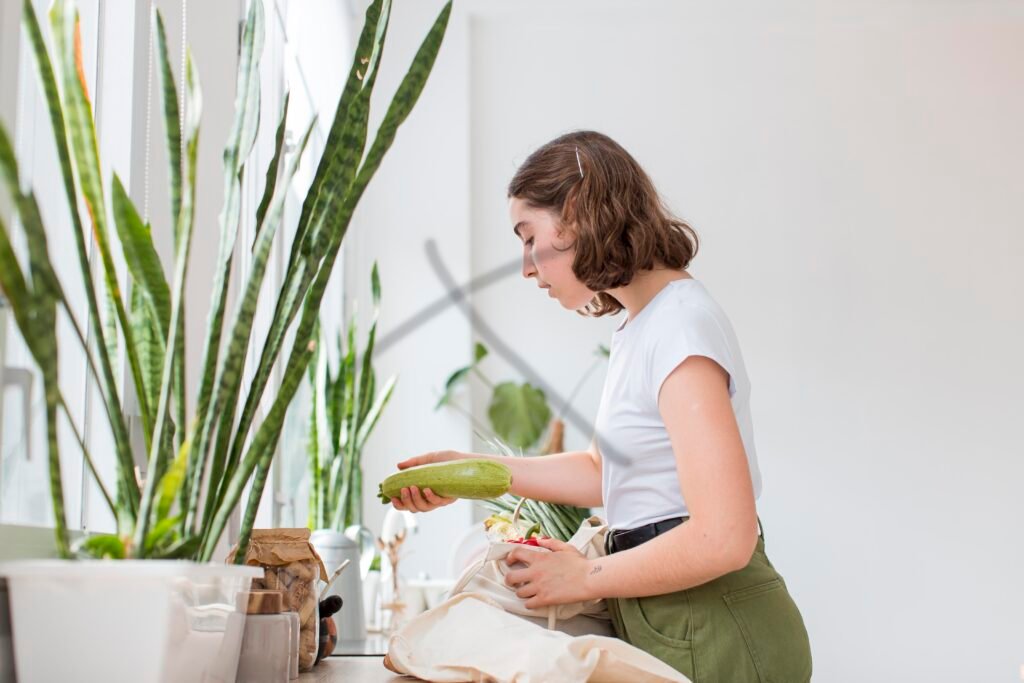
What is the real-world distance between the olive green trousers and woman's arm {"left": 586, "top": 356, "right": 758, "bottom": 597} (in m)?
0.04

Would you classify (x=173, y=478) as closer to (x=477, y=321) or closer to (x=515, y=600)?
(x=515, y=600)

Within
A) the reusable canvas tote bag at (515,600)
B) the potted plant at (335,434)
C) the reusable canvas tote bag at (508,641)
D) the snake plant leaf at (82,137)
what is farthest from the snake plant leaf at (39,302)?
the potted plant at (335,434)

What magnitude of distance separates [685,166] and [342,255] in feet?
5.52

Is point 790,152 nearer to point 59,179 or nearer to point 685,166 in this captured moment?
point 685,166

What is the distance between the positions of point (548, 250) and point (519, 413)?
10.0 feet

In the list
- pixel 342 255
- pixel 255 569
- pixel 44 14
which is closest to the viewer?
pixel 255 569

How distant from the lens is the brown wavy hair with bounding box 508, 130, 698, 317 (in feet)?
4.83

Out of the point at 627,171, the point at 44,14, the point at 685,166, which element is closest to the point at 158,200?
the point at 44,14

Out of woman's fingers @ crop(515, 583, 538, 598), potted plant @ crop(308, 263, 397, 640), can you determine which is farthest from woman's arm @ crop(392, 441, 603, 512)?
potted plant @ crop(308, 263, 397, 640)

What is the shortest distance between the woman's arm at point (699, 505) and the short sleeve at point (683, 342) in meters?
0.01

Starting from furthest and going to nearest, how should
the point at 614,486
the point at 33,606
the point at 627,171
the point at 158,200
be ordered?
the point at 158,200 < the point at 627,171 < the point at 614,486 < the point at 33,606

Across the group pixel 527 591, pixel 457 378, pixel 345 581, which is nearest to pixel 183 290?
pixel 527 591

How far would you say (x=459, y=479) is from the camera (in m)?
1.38

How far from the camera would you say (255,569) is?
2.98ft
